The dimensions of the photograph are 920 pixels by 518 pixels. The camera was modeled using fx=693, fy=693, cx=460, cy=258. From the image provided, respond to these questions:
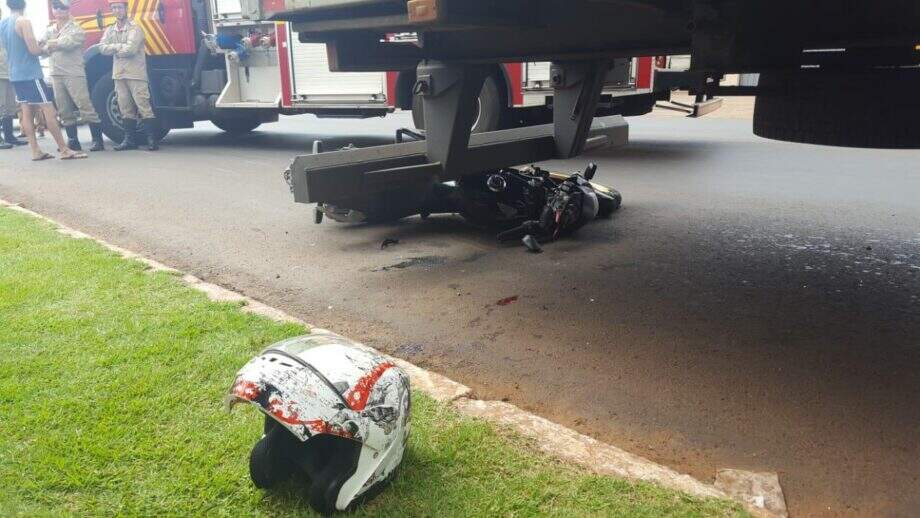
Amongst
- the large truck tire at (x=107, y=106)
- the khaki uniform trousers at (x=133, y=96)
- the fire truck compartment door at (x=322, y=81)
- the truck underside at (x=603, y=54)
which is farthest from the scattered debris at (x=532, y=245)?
the large truck tire at (x=107, y=106)

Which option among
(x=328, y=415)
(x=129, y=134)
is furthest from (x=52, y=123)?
(x=328, y=415)

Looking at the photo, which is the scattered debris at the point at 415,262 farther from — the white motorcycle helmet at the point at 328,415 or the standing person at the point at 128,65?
the standing person at the point at 128,65

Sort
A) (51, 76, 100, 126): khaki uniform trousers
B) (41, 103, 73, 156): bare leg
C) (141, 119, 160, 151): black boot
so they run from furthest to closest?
(141, 119, 160, 151): black boot < (51, 76, 100, 126): khaki uniform trousers < (41, 103, 73, 156): bare leg

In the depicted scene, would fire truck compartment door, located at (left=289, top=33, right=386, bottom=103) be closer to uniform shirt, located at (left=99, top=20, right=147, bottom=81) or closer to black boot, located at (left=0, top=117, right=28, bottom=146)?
uniform shirt, located at (left=99, top=20, right=147, bottom=81)

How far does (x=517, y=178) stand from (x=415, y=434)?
2989 mm

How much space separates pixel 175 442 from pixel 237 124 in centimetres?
1106

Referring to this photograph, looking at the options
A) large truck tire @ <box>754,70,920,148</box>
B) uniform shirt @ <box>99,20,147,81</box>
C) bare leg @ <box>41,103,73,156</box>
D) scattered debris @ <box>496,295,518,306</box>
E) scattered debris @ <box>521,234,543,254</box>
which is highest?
uniform shirt @ <box>99,20,147,81</box>

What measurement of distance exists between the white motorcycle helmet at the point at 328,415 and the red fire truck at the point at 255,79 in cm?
606

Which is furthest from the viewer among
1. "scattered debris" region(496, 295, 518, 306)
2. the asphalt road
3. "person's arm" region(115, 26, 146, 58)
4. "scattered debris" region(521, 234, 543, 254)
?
"person's arm" region(115, 26, 146, 58)

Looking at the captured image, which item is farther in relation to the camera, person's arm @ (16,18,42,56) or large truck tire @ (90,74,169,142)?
large truck tire @ (90,74,169,142)

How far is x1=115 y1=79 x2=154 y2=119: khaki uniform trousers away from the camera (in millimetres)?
9906

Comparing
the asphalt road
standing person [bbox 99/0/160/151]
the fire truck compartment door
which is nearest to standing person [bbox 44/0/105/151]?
standing person [bbox 99/0/160/151]

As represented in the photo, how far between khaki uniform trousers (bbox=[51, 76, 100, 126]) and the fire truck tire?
219cm

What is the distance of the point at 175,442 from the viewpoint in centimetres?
213
